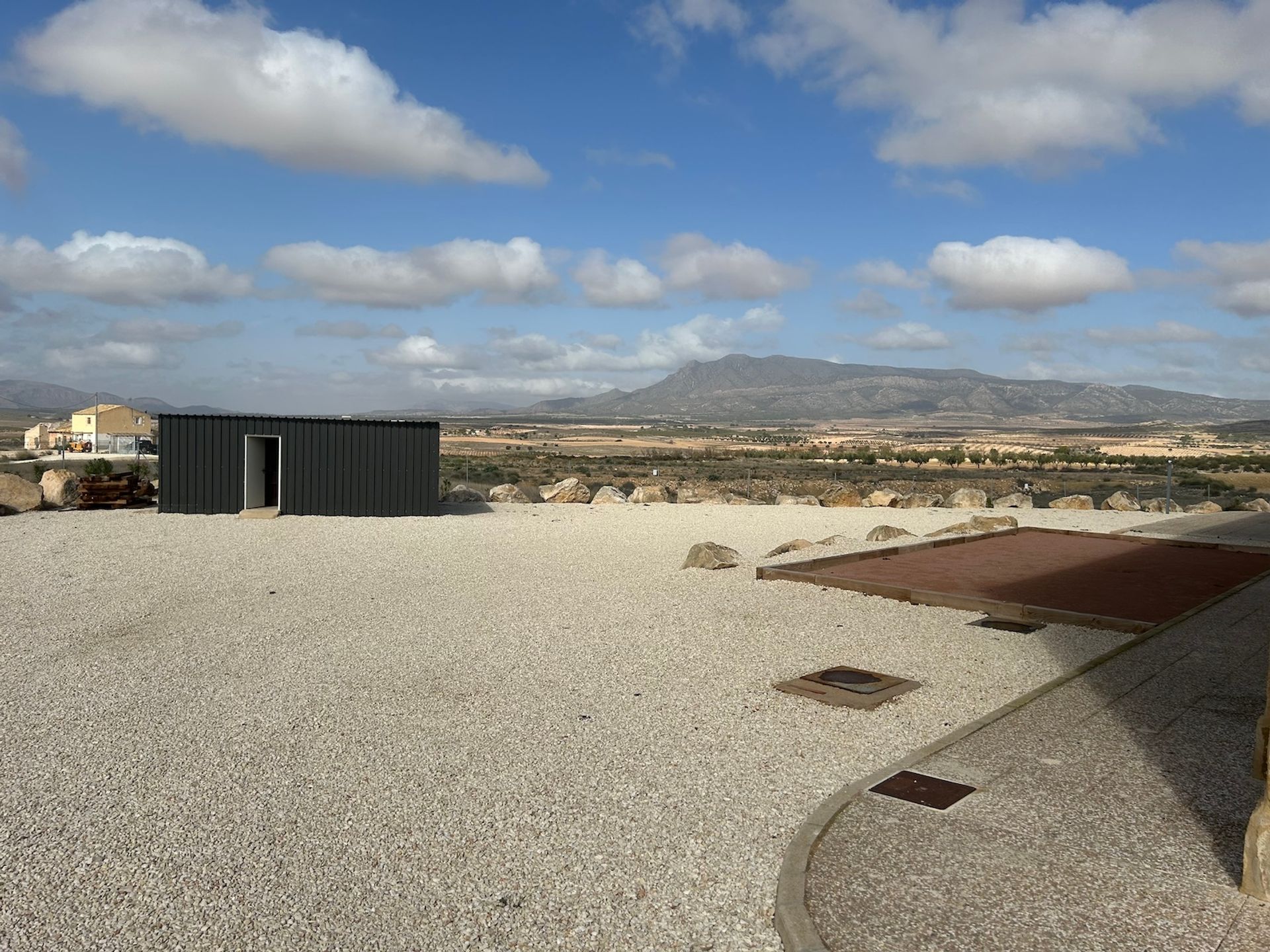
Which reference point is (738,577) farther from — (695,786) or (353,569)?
(695,786)

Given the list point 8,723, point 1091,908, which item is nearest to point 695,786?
point 1091,908

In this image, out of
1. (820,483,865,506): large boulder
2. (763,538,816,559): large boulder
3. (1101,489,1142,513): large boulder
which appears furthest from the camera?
(820,483,865,506): large boulder

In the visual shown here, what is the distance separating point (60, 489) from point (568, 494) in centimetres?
1140

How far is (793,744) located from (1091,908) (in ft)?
7.73

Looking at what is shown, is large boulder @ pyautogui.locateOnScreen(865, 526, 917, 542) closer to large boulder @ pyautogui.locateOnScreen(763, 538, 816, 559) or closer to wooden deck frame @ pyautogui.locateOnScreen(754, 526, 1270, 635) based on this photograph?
wooden deck frame @ pyautogui.locateOnScreen(754, 526, 1270, 635)

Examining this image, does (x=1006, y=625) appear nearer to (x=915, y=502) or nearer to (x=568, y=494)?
(x=568, y=494)

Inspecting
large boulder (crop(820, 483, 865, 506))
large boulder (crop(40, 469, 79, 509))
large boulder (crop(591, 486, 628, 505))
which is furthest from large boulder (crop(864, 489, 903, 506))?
large boulder (crop(40, 469, 79, 509))

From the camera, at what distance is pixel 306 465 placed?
19.7 m

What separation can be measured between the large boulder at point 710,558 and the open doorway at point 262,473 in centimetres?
958

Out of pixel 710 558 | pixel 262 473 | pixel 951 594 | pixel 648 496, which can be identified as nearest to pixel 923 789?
pixel 951 594

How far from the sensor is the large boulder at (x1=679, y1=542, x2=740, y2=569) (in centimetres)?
1375

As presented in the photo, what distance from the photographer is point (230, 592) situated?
11.5m

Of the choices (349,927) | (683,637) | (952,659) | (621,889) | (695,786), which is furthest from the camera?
(683,637)

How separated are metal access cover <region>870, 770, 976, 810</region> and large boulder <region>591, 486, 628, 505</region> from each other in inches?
781
